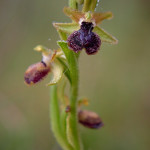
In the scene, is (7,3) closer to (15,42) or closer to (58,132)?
(15,42)

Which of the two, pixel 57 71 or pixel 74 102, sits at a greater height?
pixel 57 71

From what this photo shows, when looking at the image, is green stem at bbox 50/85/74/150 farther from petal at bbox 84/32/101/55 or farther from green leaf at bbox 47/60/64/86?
petal at bbox 84/32/101/55

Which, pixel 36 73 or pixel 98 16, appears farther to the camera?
pixel 36 73

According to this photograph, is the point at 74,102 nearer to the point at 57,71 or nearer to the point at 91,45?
the point at 57,71

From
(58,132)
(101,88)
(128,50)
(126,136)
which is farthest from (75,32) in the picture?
(128,50)

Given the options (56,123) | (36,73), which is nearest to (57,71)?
(36,73)

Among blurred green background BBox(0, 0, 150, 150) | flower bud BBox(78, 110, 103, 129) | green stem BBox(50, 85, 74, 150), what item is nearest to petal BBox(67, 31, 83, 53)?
green stem BBox(50, 85, 74, 150)

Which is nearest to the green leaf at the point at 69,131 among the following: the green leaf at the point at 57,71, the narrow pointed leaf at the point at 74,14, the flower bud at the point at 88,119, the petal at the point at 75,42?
the flower bud at the point at 88,119
